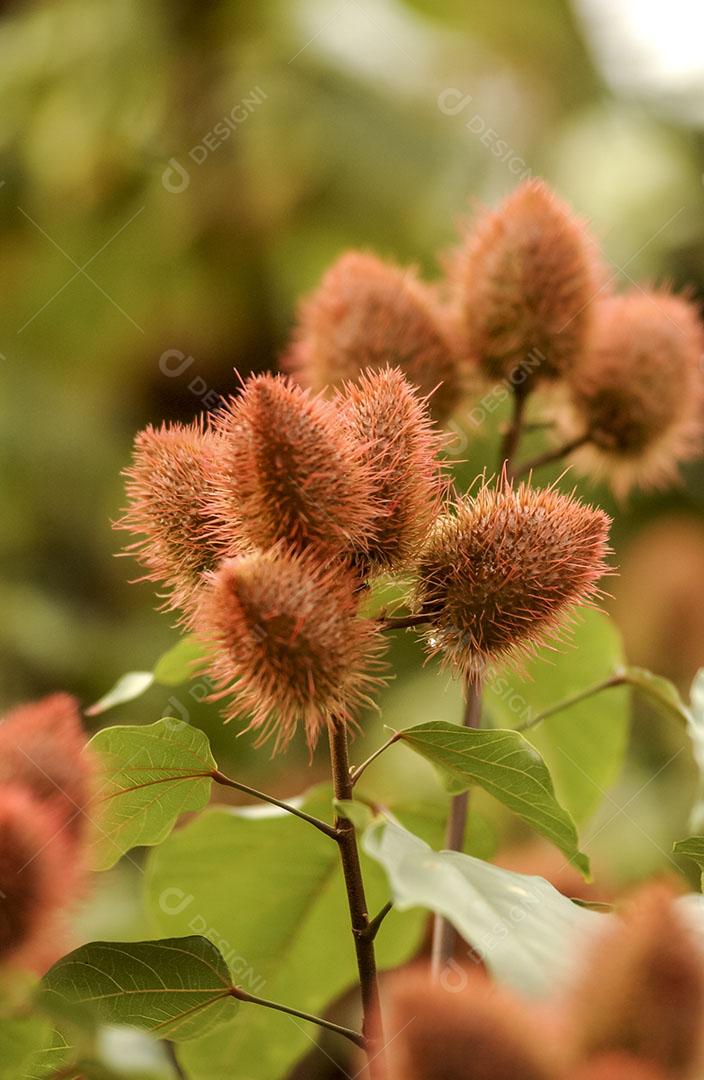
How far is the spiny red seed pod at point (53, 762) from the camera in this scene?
0.81 metres

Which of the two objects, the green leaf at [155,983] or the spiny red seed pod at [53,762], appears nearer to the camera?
the spiny red seed pod at [53,762]

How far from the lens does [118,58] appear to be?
9.30ft

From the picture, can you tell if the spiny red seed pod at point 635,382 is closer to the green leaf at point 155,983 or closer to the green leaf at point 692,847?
the green leaf at point 692,847

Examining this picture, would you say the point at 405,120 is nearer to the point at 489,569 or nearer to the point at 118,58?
the point at 118,58

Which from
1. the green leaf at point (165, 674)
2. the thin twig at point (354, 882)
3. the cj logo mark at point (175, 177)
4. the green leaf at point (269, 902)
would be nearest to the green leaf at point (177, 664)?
the green leaf at point (165, 674)

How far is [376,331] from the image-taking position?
4.20 feet

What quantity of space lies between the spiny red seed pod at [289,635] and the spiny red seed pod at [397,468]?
0.15 feet

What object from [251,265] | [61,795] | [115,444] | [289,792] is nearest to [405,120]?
[251,265]

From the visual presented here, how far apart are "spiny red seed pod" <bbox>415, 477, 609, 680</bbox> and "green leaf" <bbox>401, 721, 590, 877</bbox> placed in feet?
0.19

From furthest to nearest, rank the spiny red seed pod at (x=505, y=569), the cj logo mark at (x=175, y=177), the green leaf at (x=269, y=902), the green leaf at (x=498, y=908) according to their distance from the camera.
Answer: the cj logo mark at (x=175, y=177) < the green leaf at (x=269, y=902) < the spiny red seed pod at (x=505, y=569) < the green leaf at (x=498, y=908)

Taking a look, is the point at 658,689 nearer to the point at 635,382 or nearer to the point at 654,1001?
the point at 635,382

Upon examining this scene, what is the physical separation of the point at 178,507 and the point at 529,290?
0.54 m

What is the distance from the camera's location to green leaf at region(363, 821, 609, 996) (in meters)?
0.73

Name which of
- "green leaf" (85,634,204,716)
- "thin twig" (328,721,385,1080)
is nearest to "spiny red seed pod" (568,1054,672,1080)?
"thin twig" (328,721,385,1080)
